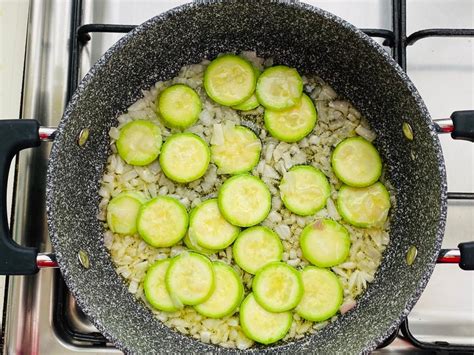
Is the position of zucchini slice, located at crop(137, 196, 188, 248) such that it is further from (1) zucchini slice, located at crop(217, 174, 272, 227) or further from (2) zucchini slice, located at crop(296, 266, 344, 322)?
(2) zucchini slice, located at crop(296, 266, 344, 322)

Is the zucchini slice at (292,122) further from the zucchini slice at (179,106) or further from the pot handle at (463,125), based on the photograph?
the pot handle at (463,125)

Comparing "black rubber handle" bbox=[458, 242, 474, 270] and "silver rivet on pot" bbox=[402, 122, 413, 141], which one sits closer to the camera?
"black rubber handle" bbox=[458, 242, 474, 270]

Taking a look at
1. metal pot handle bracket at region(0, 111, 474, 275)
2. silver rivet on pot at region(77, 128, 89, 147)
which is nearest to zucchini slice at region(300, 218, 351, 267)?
metal pot handle bracket at region(0, 111, 474, 275)

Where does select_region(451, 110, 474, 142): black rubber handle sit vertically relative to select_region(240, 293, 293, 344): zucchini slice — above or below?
above

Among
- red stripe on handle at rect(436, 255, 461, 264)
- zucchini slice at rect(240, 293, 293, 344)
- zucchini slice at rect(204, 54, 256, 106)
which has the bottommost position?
zucchini slice at rect(240, 293, 293, 344)

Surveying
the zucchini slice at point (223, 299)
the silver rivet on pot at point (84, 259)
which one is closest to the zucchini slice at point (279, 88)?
the zucchini slice at point (223, 299)

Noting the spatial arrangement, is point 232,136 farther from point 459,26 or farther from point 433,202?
point 459,26
